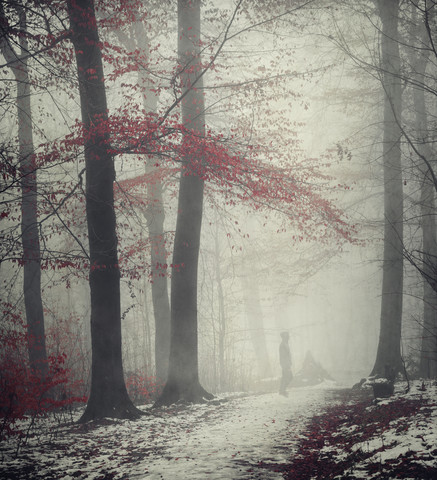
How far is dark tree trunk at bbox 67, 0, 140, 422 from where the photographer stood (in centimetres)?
676

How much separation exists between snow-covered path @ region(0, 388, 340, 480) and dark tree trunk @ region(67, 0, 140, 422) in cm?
55

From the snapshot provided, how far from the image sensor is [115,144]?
714 centimetres

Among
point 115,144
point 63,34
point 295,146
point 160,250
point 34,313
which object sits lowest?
point 34,313

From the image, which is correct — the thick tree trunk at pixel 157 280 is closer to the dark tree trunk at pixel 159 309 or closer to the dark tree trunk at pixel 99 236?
the dark tree trunk at pixel 159 309

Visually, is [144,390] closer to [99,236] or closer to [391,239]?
[99,236]

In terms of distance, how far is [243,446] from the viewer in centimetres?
502

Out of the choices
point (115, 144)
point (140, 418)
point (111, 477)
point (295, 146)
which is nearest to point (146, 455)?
point (111, 477)

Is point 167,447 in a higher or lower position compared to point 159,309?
lower

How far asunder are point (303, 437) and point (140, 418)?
2794 mm

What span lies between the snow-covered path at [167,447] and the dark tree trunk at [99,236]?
1.80 ft

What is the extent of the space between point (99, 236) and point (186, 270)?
2.32 meters

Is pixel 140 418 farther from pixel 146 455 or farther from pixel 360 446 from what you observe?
pixel 360 446

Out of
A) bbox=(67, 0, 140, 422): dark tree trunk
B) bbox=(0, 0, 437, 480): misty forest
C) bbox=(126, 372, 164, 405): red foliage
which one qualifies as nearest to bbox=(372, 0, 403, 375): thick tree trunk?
bbox=(0, 0, 437, 480): misty forest

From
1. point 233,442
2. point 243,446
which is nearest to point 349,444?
point 243,446
